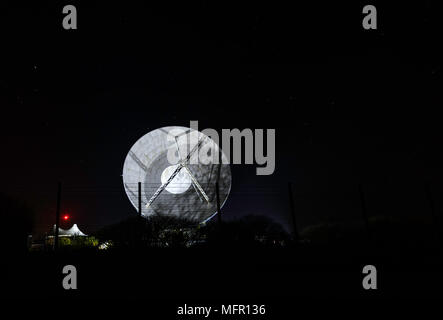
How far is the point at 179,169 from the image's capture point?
22609mm

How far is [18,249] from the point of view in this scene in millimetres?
12102

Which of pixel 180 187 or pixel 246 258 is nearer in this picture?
pixel 246 258

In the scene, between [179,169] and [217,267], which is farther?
[179,169]

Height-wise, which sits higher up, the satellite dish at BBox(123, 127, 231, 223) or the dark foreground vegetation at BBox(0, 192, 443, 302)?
the satellite dish at BBox(123, 127, 231, 223)

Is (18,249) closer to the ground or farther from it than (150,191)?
closer to the ground

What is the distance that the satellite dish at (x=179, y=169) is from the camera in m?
21.2

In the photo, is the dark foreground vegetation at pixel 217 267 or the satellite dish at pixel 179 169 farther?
the satellite dish at pixel 179 169

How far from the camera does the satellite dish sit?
69.4 feet

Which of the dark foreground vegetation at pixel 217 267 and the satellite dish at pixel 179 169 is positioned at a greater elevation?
the satellite dish at pixel 179 169

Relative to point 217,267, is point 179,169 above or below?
above
